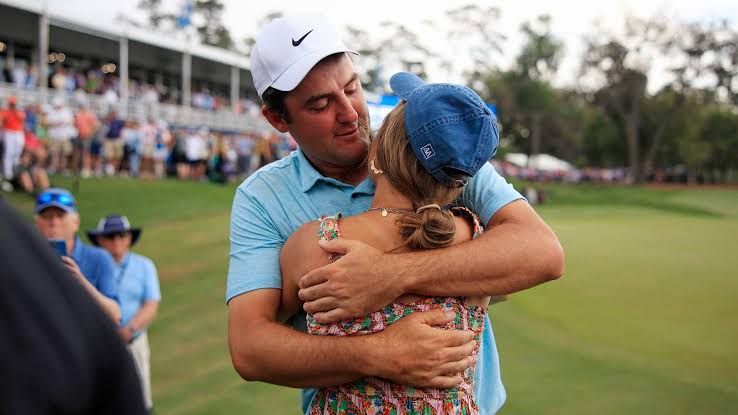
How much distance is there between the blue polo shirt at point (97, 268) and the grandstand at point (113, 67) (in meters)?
17.8

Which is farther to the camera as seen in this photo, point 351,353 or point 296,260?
point 296,260

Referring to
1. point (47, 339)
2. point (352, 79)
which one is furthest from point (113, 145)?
point (47, 339)

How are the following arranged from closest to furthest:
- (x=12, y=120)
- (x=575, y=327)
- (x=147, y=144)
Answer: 1. (x=575, y=327)
2. (x=12, y=120)
3. (x=147, y=144)

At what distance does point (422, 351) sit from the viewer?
1729 mm

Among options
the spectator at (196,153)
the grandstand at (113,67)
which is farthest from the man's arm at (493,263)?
the grandstand at (113,67)

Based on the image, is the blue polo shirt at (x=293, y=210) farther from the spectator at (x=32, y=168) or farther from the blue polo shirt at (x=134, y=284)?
the spectator at (x=32, y=168)

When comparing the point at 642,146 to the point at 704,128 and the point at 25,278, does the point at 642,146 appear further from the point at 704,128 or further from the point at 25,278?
the point at 25,278

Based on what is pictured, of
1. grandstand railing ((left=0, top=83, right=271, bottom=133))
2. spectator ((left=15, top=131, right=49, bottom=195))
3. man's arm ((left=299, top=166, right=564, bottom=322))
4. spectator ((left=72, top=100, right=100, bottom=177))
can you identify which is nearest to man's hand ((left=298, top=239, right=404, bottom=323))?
man's arm ((left=299, top=166, right=564, bottom=322))

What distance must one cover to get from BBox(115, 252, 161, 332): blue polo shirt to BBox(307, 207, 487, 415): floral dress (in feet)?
12.3

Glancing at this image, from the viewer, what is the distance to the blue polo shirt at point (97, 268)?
4232 mm

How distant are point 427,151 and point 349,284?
405 mm

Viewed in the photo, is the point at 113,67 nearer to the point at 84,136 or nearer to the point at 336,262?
the point at 84,136

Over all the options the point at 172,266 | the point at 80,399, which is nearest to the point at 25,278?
the point at 80,399

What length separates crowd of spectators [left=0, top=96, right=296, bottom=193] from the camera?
1388 cm
